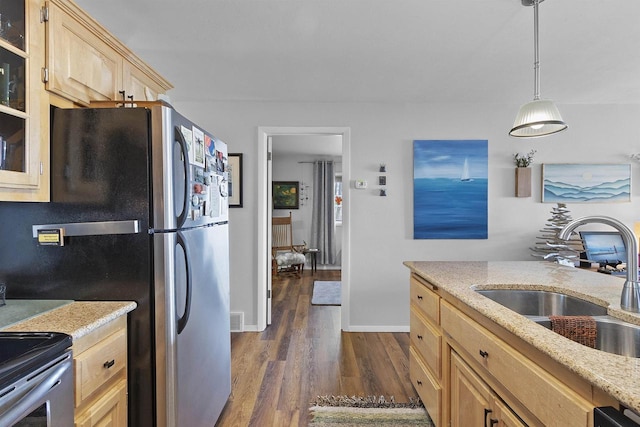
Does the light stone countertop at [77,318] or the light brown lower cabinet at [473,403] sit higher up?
the light stone countertop at [77,318]

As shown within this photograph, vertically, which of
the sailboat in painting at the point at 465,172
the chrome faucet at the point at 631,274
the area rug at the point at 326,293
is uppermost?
the sailboat in painting at the point at 465,172

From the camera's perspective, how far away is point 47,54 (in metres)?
1.31

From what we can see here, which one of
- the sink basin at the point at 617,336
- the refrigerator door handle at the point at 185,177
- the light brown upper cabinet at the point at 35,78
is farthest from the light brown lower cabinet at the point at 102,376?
the sink basin at the point at 617,336

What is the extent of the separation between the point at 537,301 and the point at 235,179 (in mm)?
2663

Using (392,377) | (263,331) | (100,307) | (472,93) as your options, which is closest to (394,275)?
(392,377)

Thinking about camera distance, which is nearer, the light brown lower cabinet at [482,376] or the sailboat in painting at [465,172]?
the light brown lower cabinet at [482,376]

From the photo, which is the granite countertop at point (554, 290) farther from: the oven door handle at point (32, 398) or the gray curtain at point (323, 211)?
the gray curtain at point (323, 211)

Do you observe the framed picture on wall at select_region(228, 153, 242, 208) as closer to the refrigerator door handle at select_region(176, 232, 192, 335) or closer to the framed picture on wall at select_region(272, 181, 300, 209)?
the refrigerator door handle at select_region(176, 232, 192, 335)

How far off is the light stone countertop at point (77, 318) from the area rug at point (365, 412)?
4.29 ft

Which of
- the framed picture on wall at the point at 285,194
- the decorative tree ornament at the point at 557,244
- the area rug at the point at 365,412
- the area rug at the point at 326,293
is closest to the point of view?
the area rug at the point at 365,412

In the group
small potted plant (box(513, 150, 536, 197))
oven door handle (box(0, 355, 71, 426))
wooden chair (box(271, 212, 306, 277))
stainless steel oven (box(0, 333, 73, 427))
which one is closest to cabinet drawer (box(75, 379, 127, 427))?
stainless steel oven (box(0, 333, 73, 427))

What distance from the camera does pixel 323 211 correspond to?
22.1ft

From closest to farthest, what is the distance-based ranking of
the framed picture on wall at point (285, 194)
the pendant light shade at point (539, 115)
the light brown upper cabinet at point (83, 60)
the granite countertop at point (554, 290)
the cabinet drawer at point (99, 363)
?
1. the granite countertop at point (554, 290)
2. the cabinet drawer at point (99, 363)
3. the light brown upper cabinet at point (83, 60)
4. the pendant light shade at point (539, 115)
5. the framed picture on wall at point (285, 194)

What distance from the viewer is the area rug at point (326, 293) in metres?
4.45
